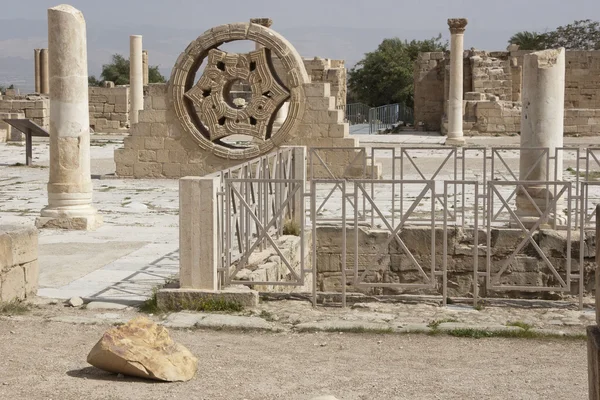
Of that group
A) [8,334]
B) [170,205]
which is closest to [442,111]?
[170,205]

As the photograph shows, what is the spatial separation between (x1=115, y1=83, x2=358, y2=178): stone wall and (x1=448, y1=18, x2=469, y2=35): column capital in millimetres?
9926

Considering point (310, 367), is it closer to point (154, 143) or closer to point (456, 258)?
point (456, 258)

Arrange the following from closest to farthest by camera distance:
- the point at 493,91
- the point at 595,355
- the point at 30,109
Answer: the point at 595,355 → the point at 30,109 → the point at 493,91

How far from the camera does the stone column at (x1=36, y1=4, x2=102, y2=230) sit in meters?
12.4

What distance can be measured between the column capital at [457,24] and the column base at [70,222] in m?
16.3

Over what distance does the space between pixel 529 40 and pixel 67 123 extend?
5646cm

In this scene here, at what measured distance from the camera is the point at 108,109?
3466 centimetres

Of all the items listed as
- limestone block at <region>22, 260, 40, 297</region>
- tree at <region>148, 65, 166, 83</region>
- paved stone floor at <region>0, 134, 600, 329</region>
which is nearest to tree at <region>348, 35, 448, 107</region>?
tree at <region>148, 65, 166, 83</region>

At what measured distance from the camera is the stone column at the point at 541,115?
39.6 ft

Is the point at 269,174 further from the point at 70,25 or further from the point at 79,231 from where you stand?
the point at 70,25

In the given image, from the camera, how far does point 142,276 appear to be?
9.20m

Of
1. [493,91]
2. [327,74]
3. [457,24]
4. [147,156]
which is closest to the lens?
[147,156]

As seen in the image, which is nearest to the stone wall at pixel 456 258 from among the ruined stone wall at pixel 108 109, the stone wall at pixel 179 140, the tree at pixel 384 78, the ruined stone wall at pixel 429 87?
the stone wall at pixel 179 140

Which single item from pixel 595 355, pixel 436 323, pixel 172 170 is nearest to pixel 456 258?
pixel 436 323
